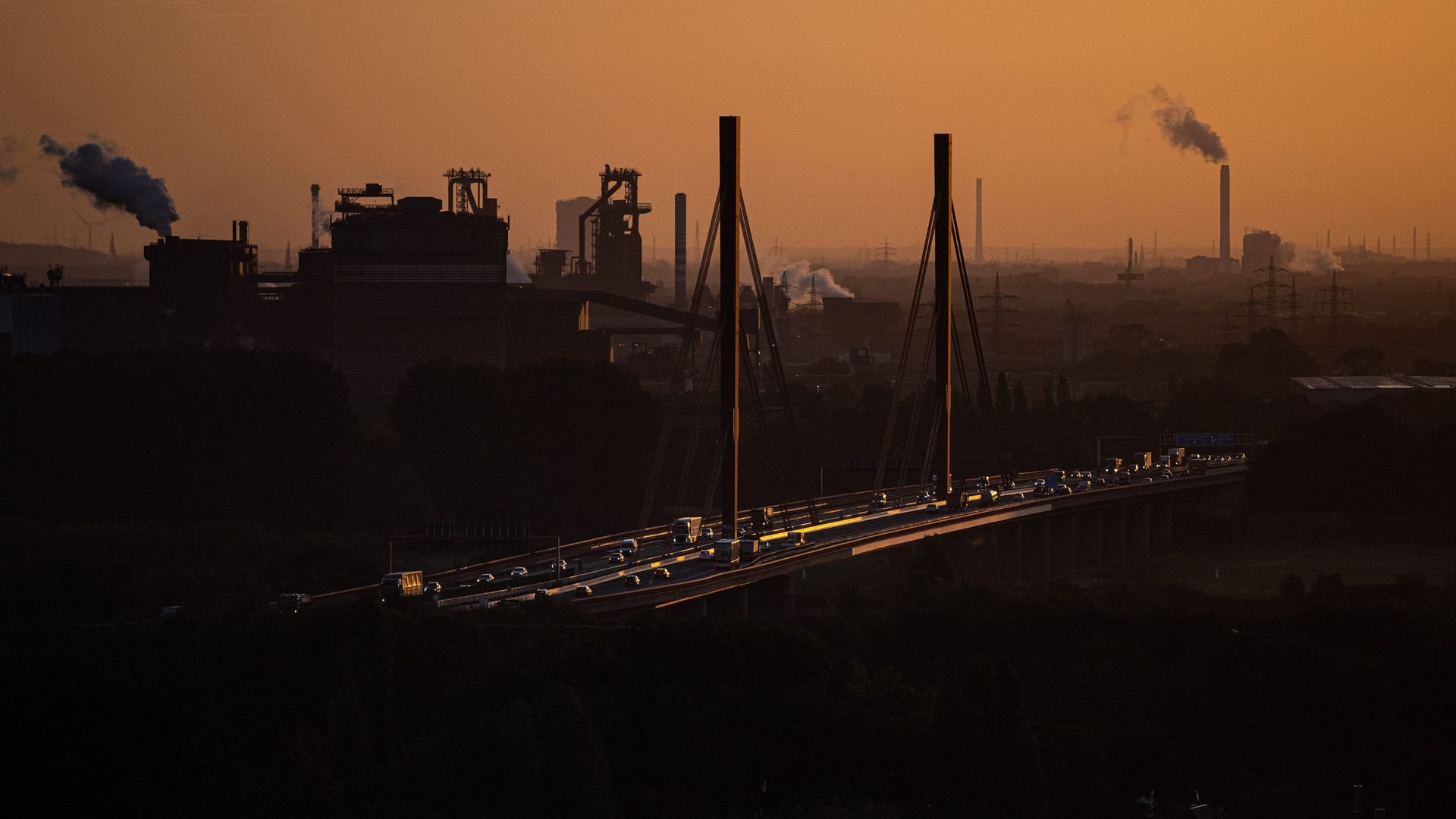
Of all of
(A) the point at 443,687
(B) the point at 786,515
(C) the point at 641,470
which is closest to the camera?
(A) the point at 443,687

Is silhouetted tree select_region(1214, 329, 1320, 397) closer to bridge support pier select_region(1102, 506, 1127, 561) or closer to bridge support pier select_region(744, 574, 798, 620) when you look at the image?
bridge support pier select_region(1102, 506, 1127, 561)

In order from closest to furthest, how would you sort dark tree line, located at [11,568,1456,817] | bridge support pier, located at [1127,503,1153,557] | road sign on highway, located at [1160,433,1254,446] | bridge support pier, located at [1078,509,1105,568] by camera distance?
1. dark tree line, located at [11,568,1456,817]
2. bridge support pier, located at [1078,509,1105,568]
3. bridge support pier, located at [1127,503,1153,557]
4. road sign on highway, located at [1160,433,1254,446]

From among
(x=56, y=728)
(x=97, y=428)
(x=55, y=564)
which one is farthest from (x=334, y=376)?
(x=56, y=728)

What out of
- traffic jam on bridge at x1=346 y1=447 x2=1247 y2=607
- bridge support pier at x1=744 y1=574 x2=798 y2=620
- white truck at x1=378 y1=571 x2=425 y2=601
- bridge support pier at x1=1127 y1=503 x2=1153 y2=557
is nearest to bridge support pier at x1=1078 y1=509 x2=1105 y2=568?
traffic jam on bridge at x1=346 y1=447 x2=1247 y2=607

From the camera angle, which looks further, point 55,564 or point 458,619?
point 55,564

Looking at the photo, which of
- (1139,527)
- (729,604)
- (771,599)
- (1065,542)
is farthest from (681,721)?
(1139,527)

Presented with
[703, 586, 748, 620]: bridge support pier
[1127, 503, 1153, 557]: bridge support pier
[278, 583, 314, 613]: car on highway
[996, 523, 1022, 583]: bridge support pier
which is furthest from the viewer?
[1127, 503, 1153, 557]: bridge support pier

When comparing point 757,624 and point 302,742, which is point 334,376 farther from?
point 302,742
